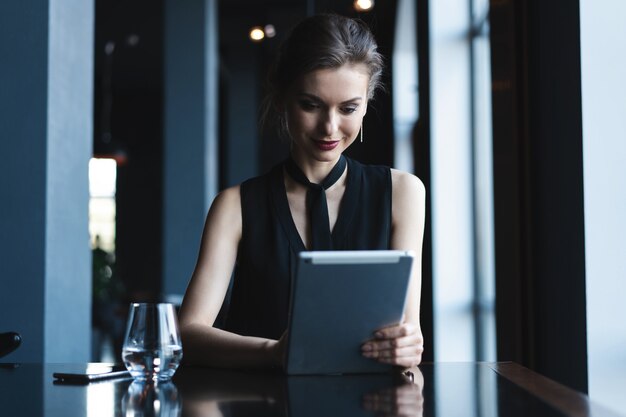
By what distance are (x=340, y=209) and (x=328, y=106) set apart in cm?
30

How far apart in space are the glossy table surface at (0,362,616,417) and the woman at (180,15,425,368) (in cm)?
42

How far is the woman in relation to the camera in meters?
1.82

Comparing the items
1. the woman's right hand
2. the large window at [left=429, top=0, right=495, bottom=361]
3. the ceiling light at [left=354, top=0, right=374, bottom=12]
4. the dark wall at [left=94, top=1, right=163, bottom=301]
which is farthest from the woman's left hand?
the dark wall at [left=94, top=1, right=163, bottom=301]

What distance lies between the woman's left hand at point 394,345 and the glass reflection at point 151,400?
0.34 meters

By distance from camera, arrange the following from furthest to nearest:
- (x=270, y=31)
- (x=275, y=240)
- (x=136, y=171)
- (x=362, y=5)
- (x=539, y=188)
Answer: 1. (x=136, y=171)
2. (x=270, y=31)
3. (x=362, y=5)
4. (x=539, y=188)
5. (x=275, y=240)

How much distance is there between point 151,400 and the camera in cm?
120

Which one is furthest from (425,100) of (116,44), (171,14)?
(116,44)

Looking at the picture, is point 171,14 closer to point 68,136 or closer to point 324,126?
point 68,136

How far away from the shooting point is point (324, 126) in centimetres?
180

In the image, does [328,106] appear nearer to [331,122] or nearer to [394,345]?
[331,122]

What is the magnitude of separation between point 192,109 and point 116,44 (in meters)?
3.95

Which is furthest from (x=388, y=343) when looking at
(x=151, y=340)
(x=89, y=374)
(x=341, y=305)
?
(x=89, y=374)

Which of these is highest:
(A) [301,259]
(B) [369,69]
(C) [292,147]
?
(B) [369,69]

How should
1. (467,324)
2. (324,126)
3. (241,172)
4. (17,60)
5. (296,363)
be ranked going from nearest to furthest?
(296,363)
(324,126)
(17,60)
(467,324)
(241,172)
